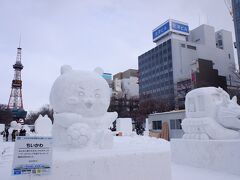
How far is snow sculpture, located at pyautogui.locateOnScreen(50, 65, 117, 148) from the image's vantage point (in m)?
4.61

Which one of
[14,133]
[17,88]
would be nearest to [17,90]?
[17,88]

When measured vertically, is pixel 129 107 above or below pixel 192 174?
above

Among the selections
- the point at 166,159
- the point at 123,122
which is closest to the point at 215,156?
the point at 166,159

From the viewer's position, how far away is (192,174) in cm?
591

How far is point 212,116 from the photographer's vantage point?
6.61 meters

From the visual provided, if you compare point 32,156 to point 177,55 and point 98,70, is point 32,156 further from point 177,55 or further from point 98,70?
point 177,55

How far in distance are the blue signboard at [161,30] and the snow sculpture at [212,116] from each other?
185 feet

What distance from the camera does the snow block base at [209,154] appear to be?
587 cm

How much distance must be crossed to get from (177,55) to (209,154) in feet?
167

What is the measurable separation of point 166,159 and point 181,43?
54510mm

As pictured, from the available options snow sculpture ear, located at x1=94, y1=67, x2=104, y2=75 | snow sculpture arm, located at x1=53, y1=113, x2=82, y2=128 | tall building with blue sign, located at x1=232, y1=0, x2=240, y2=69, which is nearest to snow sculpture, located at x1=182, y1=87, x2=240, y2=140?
snow sculpture ear, located at x1=94, y1=67, x2=104, y2=75

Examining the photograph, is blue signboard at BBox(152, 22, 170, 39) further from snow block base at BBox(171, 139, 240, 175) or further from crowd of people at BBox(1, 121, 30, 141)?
snow block base at BBox(171, 139, 240, 175)

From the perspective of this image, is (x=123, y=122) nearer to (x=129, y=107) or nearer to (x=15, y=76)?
(x=129, y=107)

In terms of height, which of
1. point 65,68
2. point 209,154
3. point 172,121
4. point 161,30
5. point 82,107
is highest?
point 161,30
